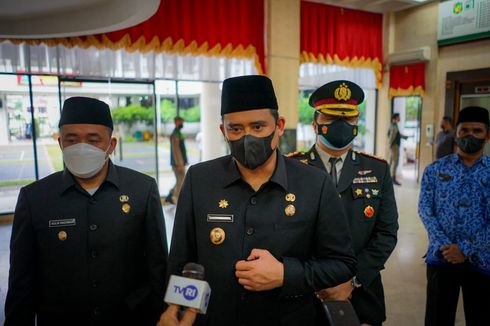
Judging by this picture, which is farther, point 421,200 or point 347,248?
point 421,200

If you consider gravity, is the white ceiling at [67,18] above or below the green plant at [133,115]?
above

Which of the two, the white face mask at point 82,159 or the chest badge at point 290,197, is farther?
the white face mask at point 82,159

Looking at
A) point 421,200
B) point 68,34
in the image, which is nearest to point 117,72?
point 68,34

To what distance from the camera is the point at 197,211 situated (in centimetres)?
A: 128

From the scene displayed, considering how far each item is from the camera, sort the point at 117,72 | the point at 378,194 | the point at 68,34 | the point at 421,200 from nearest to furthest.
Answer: the point at 378,194, the point at 421,200, the point at 68,34, the point at 117,72

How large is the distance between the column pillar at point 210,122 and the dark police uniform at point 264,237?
660 centimetres

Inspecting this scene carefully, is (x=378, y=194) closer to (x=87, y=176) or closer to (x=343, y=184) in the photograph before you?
(x=343, y=184)

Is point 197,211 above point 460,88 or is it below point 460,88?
below

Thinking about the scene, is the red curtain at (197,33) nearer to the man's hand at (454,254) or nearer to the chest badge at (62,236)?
the chest badge at (62,236)

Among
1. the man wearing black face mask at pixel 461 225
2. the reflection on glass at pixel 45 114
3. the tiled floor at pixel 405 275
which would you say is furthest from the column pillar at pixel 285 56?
the man wearing black face mask at pixel 461 225

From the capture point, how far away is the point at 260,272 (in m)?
1.12

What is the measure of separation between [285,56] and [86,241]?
5753 millimetres

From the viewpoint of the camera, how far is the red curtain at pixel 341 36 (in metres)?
7.14

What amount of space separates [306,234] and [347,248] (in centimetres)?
15
